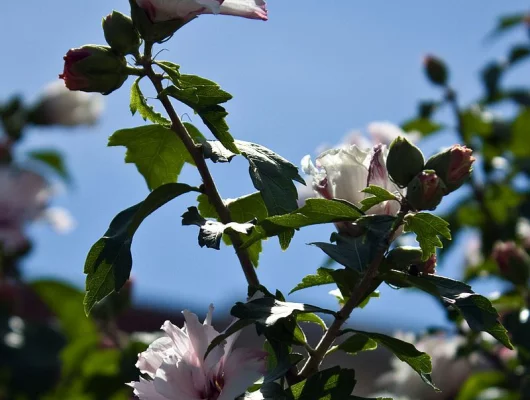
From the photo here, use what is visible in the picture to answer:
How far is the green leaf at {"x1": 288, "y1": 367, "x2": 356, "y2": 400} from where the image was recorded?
32.6 inches

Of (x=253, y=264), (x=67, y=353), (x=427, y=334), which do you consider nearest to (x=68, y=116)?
(x=67, y=353)

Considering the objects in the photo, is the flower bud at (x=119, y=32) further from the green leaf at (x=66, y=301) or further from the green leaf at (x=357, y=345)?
the green leaf at (x=66, y=301)

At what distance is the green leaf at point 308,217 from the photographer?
33.9 inches

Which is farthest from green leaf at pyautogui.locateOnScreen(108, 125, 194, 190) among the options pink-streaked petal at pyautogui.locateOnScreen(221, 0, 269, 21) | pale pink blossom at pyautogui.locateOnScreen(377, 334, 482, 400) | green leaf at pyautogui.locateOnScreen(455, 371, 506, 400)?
green leaf at pyautogui.locateOnScreen(455, 371, 506, 400)

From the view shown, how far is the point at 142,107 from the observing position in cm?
97

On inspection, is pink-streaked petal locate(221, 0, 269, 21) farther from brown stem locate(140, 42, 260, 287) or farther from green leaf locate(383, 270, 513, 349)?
green leaf locate(383, 270, 513, 349)

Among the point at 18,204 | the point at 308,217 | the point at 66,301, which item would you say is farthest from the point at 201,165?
the point at 66,301

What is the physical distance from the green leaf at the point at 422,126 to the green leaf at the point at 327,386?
2249mm

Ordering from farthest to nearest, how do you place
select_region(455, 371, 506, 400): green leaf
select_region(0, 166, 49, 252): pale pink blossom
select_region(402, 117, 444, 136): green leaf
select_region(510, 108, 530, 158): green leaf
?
select_region(402, 117, 444, 136): green leaf → select_region(510, 108, 530, 158): green leaf → select_region(0, 166, 49, 252): pale pink blossom → select_region(455, 371, 506, 400): green leaf


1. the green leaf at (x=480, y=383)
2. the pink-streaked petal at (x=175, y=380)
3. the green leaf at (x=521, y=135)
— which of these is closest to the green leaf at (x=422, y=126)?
the green leaf at (x=521, y=135)

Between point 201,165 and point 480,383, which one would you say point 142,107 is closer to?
point 201,165

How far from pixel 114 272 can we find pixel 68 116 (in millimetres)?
2391

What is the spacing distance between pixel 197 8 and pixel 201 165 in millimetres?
169

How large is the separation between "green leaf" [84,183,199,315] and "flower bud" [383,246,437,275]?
0.77ft
